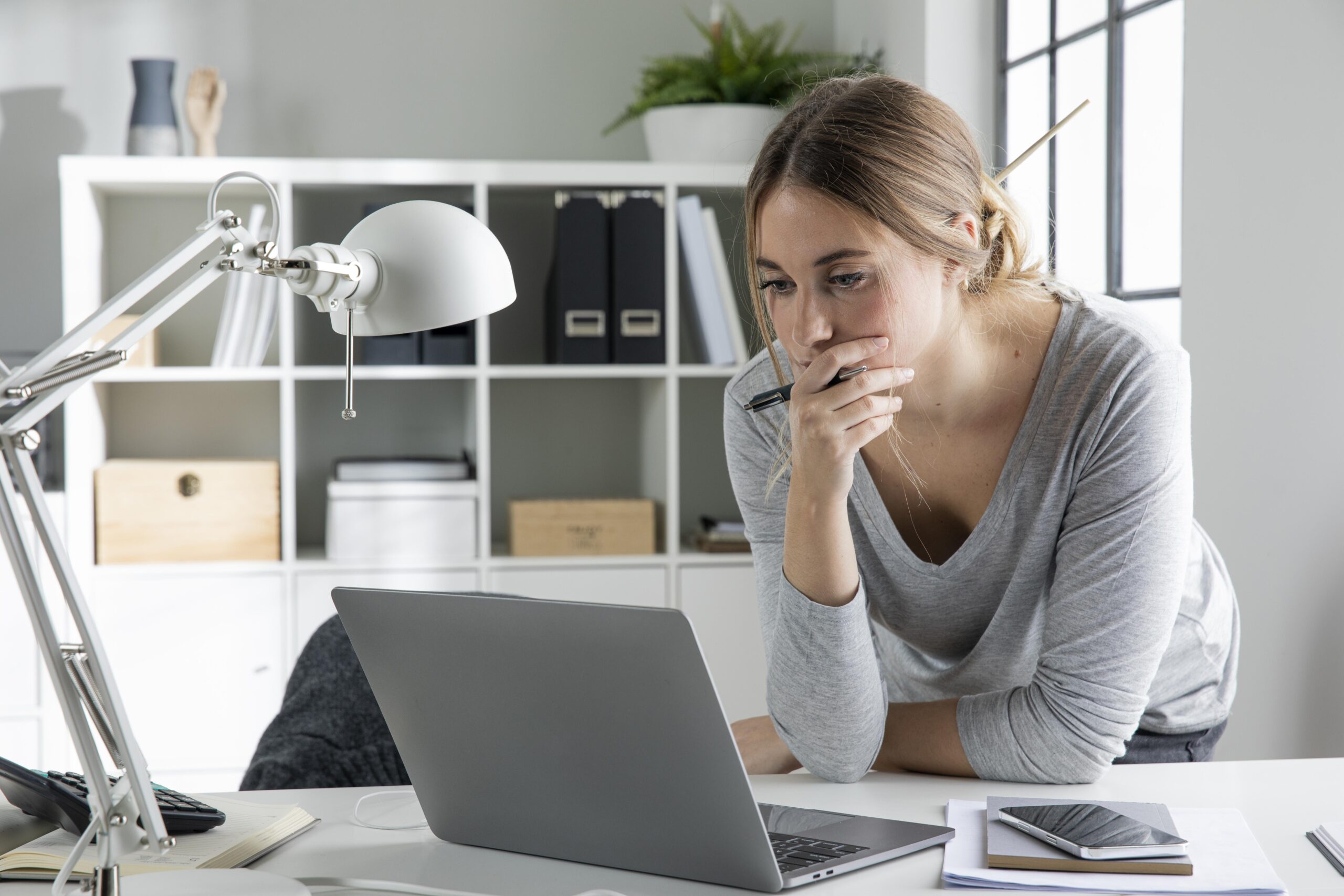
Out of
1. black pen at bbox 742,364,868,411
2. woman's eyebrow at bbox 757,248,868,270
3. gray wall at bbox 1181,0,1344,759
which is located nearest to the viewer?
woman's eyebrow at bbox 757,248,868,270

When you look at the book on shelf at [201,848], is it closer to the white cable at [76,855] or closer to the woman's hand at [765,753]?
the white cable at [76,855]

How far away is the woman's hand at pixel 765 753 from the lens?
A: 1.34 metres

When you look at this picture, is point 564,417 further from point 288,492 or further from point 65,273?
point 65,273

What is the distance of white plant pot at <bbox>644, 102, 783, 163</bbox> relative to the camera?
8.70ft

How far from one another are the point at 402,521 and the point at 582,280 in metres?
0.64

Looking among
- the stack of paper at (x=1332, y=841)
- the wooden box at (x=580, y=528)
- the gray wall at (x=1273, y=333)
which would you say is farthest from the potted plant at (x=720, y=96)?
the stack of paper at (x=1332, y=841)

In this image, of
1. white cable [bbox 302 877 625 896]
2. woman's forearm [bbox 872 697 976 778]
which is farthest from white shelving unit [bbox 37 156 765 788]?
white cable [bbox 302 877 625 896]

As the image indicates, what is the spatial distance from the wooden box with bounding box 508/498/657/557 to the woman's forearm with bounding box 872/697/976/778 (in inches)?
62.6

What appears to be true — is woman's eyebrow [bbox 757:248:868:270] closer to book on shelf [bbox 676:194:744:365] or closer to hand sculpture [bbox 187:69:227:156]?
book on shelf [bbox 676:194:744:365]

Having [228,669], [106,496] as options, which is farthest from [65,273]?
[228,669]

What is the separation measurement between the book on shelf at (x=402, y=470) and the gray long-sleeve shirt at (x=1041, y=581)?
1465 millimetres

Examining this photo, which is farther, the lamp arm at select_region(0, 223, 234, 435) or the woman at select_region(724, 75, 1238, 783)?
the woman at select_region(724, 75, 1238, 783)

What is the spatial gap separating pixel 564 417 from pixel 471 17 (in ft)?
3.20

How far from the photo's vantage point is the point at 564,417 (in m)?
2.96
